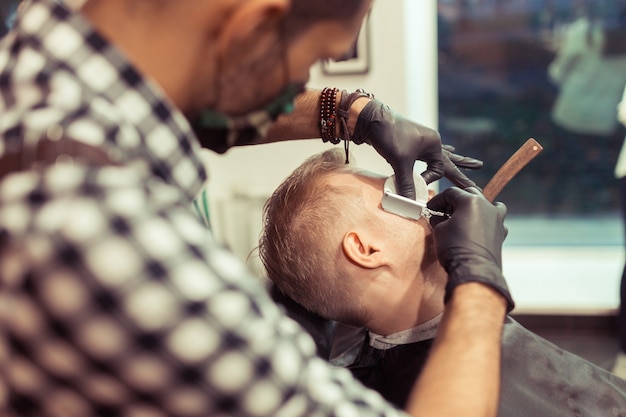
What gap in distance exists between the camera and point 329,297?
151cm

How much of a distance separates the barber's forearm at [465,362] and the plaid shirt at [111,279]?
214 mm

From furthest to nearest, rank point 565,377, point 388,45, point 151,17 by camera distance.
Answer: point 388,45, point 565,377, point 151,17

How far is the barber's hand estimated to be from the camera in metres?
1.51

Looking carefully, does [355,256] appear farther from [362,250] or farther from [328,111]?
[328,111]

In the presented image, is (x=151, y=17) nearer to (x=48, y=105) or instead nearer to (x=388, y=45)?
(x=48, y=105)

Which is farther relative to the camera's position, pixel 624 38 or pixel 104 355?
pixel 624 38

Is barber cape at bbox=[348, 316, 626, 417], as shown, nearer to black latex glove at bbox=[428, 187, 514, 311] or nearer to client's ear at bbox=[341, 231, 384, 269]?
client's ear at bbox=[341, 231, 384, 269]

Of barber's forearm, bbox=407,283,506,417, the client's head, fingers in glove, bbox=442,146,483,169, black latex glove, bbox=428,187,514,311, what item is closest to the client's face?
the client's head

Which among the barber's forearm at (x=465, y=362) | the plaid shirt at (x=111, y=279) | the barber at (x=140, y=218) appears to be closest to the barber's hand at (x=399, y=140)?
the barber's forearm at (x=465, y=362)

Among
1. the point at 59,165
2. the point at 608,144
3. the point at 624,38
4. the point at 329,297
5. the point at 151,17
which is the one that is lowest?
the point at 608,144

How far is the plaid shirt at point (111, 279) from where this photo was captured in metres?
0.59

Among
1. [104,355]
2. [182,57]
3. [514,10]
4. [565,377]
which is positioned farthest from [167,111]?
[514,10]

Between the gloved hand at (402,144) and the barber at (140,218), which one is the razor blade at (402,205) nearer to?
the gloved hand at (402,144)

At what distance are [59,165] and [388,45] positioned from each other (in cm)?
263
